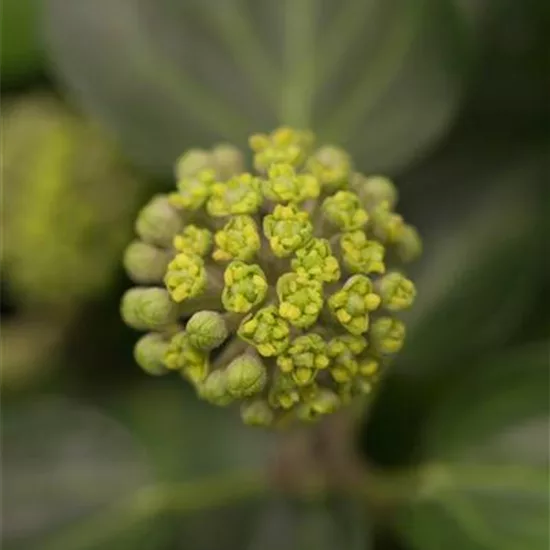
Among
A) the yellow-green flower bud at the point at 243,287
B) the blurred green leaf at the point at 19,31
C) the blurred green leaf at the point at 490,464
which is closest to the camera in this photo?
the yellow-green flower bud at the point at 243,287

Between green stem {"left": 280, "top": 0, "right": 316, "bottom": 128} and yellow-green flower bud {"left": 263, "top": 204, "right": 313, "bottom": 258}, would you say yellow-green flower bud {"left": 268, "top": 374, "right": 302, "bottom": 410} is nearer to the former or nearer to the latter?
yellow-green flower bud {"left": 263, "top": 204, "right": 313, "bottom": 258}

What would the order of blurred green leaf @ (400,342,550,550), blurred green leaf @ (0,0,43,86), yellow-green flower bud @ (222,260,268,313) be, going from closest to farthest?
1. yellow-green flower bud @ (222,260,268,313)
2. blurred green leaf @ (400,342,550,550)
3. blurred green leaf @ (0,0,43,86)

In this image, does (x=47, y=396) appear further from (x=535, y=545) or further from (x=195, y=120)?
(x=535, y=545)

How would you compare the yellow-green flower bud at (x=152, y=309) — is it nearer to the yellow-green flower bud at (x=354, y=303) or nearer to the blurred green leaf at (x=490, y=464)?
the yellow-green flower bud at (x=354, y=303)

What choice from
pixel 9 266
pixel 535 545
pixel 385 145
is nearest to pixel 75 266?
pixel 9 266

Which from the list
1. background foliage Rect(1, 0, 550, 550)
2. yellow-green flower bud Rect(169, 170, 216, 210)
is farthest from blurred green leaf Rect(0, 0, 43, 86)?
yellow-green flower bud Rect(169, 170, 216, 210)

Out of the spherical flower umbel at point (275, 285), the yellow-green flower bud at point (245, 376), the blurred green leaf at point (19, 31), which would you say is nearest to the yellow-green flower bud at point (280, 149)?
the spherical flower umbel at point (275, 285)
